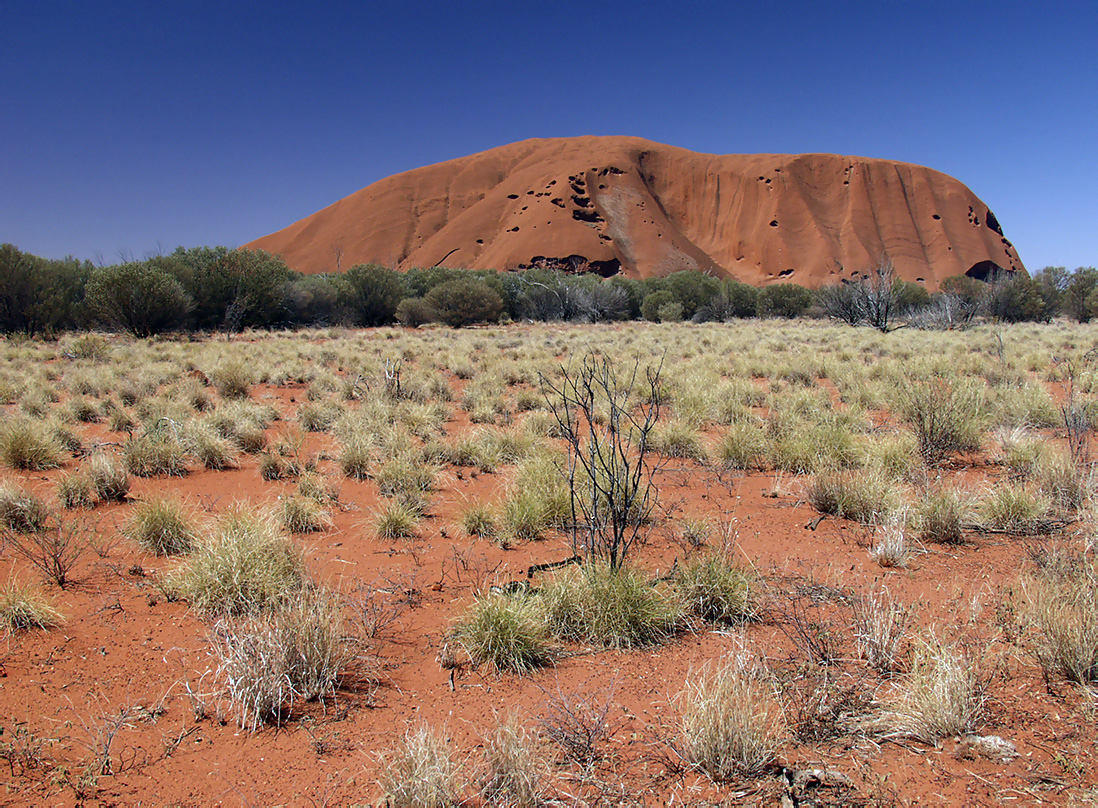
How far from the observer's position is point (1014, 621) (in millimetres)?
2953

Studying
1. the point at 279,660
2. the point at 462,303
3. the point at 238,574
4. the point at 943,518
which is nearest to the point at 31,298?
the point at 462,303

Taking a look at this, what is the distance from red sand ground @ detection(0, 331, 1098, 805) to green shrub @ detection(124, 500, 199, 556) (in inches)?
3.8

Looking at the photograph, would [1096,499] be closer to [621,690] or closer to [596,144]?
[621,690]

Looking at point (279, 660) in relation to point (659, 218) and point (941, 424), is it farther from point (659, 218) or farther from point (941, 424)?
point (659, 218)

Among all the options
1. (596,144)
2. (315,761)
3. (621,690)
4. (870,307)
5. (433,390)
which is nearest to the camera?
(315,761)

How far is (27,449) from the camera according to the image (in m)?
5.82

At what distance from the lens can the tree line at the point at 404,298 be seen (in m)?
21.8

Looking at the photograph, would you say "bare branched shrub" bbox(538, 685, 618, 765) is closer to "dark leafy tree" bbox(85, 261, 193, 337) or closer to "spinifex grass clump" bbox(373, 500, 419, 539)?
"spinifex grass clump" bbox(373, 500, 419, 539)

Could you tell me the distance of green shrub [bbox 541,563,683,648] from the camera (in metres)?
3.10

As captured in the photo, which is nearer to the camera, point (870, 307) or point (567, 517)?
point (567, 517)

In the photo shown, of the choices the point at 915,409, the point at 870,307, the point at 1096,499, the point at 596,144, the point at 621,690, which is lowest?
the point at 621,690

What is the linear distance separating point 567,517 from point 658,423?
3209 millimetres

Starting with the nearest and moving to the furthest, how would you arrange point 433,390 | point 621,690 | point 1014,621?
point 621,690, point 1014,621, point 433,390

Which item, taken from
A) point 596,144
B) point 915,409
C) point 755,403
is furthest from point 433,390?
point 596,144
